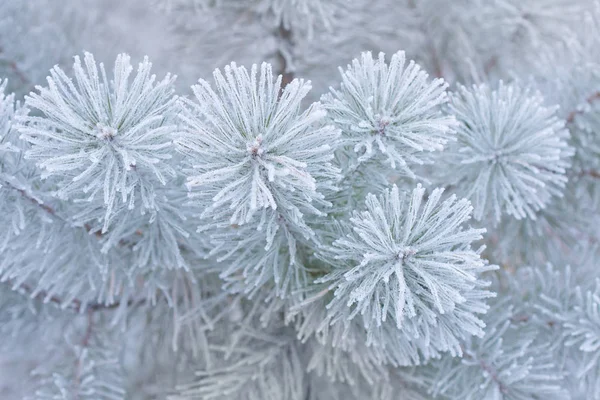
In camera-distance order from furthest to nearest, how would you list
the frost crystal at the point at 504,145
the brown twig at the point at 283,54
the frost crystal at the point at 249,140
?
the brown twig at the point at 283,54, the frost crystal at the point at 504,145, the frost crystal at the point at 249,140

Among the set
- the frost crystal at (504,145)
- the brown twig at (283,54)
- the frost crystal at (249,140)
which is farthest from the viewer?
the brown twig at (283,54)

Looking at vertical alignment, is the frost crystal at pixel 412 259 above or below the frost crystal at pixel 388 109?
below

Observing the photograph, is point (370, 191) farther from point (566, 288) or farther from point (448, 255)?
point (566, 288)

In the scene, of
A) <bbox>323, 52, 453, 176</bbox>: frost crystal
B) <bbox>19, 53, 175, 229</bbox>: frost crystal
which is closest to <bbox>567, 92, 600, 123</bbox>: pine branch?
<bbox>323, 52, 453, 176</bbox>: frost crystal

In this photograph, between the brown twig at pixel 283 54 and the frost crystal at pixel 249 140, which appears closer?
the frost crystal at pixel 249 140

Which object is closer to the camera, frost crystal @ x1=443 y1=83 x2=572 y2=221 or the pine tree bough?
the pine tree bough

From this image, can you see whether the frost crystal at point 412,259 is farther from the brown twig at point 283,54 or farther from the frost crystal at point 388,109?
the brown twig at point 283,54

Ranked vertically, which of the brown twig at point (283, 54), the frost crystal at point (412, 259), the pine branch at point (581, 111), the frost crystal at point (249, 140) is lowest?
the frost crystal at point (412, 259)

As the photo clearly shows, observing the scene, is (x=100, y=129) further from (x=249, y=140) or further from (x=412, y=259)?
(x=412, y=259)

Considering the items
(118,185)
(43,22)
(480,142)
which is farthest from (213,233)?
(43,22)

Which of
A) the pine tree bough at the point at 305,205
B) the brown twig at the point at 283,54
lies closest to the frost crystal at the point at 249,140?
the pine tree bough at the point at 305,205

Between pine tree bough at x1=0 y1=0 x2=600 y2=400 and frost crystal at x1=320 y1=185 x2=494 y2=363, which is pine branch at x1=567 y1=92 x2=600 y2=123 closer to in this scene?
pine tree bough at x1=0 y1=0 x2=600 y2=400
